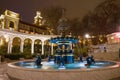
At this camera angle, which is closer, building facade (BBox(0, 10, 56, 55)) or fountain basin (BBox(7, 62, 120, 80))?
fountain basin (BBox(7, 62, 120, 80))

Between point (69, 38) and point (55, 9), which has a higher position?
point (55, 9)

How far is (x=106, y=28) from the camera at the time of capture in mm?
45344

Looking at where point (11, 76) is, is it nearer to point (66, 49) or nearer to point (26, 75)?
point (26, 75)

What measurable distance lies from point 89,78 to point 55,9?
44.9m

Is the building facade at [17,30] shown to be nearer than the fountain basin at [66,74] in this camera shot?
No

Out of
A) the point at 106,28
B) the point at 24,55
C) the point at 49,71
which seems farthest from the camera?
the point at 106,28

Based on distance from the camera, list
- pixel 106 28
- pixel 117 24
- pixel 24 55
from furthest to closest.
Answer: pixel 106 28 < pixel 117 24 < pixel 24 55

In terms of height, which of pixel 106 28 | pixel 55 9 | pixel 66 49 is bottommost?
pixel 66 49

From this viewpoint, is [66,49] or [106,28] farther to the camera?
[106,28]

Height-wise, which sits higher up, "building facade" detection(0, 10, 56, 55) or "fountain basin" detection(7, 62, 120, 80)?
"building facade" detection(0, 10, 56, 55)

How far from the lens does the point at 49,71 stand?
8.22 metres

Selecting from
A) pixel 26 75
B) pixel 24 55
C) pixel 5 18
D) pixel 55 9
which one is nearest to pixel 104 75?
pixel 26 75

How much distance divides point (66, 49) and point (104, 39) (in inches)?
1371

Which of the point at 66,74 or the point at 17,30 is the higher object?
the point at 17,30
